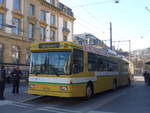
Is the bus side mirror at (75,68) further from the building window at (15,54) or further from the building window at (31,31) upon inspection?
the building window at (31,31)

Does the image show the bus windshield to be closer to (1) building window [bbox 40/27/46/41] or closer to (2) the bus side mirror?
(2) the bus side mirror

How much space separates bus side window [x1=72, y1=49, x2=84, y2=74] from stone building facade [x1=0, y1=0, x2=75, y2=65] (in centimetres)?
1579

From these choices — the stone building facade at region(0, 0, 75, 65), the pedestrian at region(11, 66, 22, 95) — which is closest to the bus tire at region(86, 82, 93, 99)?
the pedestrian at region(11, 66, 22, 95)

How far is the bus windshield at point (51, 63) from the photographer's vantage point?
10414 mm

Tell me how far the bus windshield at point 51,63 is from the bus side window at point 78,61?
37cm

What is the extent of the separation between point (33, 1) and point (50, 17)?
5153 mm

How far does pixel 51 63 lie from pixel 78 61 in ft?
4.53

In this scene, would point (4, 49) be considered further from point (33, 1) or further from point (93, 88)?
point (93, 88)

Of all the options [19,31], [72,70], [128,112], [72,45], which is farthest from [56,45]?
[19,31]

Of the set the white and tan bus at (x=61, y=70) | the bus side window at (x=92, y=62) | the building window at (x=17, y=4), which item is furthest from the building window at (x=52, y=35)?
the white and tan bus at (x=61, y=70)

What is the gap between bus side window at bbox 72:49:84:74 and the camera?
1069 cm

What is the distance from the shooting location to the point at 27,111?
8.88 metres

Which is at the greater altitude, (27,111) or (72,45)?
(72,45)

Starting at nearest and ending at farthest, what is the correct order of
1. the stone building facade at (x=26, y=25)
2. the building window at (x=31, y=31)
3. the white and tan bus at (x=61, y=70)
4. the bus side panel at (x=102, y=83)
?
the white and tan bus at (x=61, y=70)
the bus side panel at (x=102, y=83)
the stone building facade at (x=26, y=25)
the building window at (x=31, y=31)
